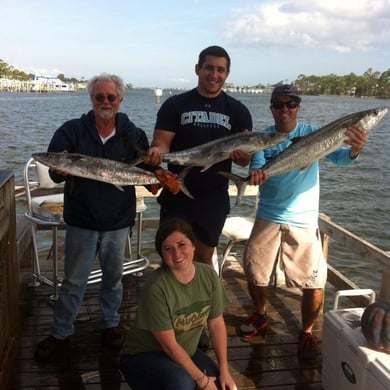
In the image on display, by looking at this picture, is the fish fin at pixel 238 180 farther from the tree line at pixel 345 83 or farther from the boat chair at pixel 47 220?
the tree line at pixel 345 83

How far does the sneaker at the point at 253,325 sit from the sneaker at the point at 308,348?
1.37 feet

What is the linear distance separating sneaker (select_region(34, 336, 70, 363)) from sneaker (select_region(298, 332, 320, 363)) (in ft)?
6.68

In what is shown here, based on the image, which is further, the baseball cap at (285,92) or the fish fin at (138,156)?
the baseball cap at (285,92)

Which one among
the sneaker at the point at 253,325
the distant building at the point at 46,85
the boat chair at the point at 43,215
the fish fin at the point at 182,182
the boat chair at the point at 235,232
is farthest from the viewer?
the distant building at the point at 46,85

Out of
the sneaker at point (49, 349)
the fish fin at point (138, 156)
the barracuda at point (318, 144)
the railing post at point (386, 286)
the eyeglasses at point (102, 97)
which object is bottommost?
the sneaker at point (49, 349)

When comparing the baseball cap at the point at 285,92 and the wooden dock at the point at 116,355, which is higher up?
the baseball cap at the point at 285,92

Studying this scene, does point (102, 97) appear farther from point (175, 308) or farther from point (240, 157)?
point (175, 308)

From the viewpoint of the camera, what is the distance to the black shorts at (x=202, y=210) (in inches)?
147

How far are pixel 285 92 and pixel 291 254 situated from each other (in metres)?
1.40

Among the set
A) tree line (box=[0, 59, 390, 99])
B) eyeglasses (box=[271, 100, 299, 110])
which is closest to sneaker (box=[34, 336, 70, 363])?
eyeglasses (box=[271, 100, 299, 110])

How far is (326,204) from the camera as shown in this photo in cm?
1378

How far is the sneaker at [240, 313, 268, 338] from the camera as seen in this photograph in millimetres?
4109

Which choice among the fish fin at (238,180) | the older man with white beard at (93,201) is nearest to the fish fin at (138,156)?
the older man with white beard at (93,201)

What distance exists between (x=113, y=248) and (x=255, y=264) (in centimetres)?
129
